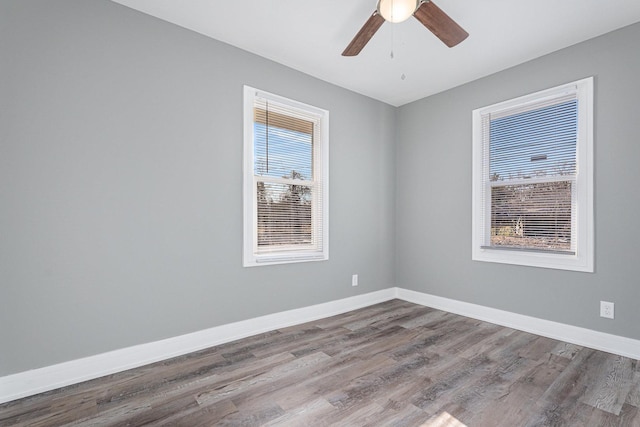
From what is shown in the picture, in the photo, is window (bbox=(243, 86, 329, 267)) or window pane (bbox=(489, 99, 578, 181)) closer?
window pane (bbox=(489, 99, 578, 181))

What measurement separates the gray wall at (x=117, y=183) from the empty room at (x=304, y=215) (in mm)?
14

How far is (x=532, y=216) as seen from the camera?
3025 millimetres

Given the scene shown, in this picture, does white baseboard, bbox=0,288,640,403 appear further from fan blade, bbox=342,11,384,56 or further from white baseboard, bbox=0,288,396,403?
fan blade, bbox=342,11,384,56

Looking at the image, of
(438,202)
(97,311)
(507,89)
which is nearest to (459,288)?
(438,202)

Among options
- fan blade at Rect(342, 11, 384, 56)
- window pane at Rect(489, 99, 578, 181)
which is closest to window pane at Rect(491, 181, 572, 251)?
window pane at Rect(489, 99, 578, 181)

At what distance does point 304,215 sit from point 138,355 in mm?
1928

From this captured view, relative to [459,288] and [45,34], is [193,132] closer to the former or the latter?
[45,34]

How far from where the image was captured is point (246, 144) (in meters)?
2.85

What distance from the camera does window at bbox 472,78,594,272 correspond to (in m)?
2.66

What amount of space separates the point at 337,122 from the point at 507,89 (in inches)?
71.7

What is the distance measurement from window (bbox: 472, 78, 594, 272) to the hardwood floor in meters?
0.87

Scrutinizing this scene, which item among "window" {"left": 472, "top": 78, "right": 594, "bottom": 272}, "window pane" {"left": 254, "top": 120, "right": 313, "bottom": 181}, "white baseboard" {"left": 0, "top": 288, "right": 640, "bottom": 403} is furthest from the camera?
"window pane" {"left": 254, "top": 120, "right": 313, "bottom": 181}

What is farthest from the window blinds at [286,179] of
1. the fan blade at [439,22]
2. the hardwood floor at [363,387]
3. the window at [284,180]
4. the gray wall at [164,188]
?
the fan blade at [439,22]

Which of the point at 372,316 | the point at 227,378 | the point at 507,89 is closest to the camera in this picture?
the point at 227,378
